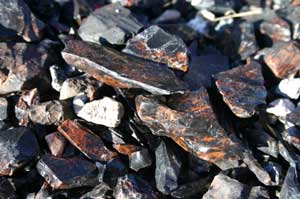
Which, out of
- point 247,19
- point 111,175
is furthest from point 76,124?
point 247,19

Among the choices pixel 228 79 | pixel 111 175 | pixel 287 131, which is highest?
pixel 228 79

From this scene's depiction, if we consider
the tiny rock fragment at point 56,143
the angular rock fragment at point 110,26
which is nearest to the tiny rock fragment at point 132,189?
the tiny rock fragment at point 56,143

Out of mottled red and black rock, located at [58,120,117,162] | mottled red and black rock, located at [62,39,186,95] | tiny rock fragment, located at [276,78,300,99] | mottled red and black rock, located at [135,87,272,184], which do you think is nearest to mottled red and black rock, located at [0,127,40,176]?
mottled red and black rock, located at [58,120,117,162]

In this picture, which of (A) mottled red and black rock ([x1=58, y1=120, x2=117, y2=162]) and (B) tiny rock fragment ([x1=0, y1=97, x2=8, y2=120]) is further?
(B) tiny rock fragment ([x1=0, y1=97, x2=8, y2=120])

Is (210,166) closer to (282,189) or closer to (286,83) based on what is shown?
(282,189)

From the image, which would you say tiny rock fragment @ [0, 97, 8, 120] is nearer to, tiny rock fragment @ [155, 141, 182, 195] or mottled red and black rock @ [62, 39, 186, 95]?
mottled red and black rock @ [62, 39, 186, 95]
